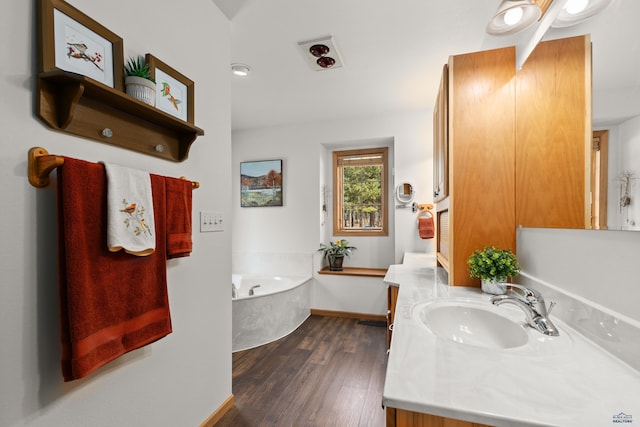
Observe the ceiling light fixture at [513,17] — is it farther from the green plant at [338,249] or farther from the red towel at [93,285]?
the green plant at [338,249]

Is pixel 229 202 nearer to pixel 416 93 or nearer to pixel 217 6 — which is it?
pixel 217 6

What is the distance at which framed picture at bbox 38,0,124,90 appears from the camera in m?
0.82

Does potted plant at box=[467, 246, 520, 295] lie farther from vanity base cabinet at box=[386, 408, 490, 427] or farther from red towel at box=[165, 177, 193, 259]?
red towel at box=[165, 177, 193, 259]

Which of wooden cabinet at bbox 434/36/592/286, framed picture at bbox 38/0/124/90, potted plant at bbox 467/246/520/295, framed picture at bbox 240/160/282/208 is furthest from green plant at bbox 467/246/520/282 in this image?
framed picture at bbox 240/160/282/208

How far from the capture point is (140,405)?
113 centimetres

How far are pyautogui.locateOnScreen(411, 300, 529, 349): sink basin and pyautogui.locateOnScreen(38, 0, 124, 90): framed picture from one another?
1436 millimetres

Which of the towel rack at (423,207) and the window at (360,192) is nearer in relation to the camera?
the towel rack at (423,207)

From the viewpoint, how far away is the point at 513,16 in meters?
1.16

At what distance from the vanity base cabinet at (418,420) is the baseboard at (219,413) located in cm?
133

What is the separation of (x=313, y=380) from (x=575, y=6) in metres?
2.40

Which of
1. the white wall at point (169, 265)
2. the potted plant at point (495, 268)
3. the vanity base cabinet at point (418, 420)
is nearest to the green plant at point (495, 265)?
the potted plant at point (495, 268)

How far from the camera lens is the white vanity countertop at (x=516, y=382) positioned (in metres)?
0.54

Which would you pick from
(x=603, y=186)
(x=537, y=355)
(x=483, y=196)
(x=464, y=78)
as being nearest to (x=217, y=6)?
(x=464, y=78)

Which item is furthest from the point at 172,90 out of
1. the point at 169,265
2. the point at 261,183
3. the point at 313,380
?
the point at 261,183
